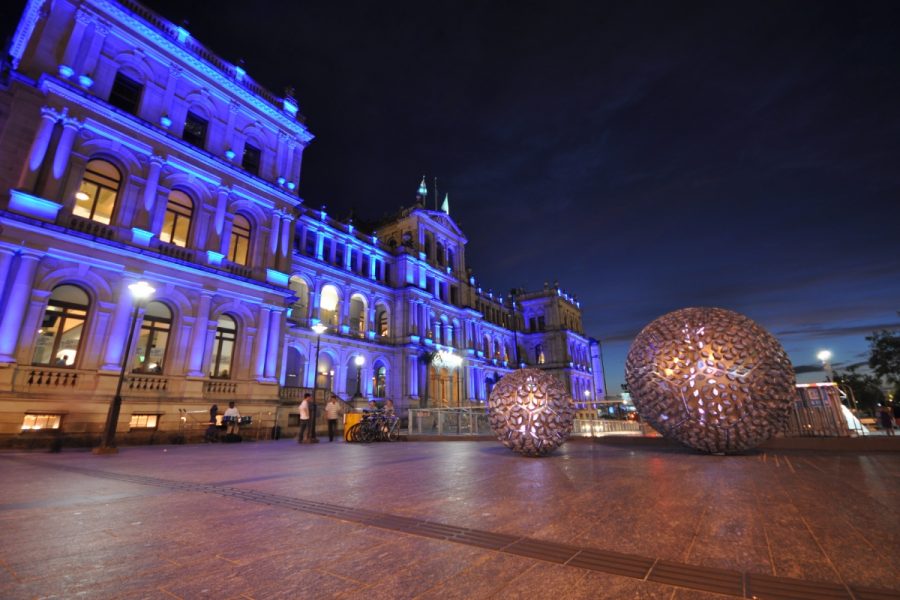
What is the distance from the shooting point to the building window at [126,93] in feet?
58.6

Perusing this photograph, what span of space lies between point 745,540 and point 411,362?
109 feet

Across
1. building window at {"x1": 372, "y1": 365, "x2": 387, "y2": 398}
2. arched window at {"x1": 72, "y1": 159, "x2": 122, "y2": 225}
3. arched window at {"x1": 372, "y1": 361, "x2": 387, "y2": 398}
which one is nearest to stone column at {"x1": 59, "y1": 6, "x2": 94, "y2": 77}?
arched window at {"x1": 72, "y1": 159, "x2": 122, "y2": 225}

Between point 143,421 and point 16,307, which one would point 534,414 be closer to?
point 143,421

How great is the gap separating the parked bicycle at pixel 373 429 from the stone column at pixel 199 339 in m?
7.80

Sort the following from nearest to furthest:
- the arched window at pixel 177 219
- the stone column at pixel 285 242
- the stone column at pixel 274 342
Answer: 1. the arched window at pixel 177 219
2. the stone column at pixel 274 342
3. the stone column at pixel 285 242

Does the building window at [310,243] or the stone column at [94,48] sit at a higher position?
the stone column at [94,48]

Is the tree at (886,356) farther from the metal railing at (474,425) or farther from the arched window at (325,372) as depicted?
the arched window at (325,372)

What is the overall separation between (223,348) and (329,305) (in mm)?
13297

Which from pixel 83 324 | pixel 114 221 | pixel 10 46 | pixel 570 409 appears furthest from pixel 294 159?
pixel 570 409

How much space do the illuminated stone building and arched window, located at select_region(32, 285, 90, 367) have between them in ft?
0.16

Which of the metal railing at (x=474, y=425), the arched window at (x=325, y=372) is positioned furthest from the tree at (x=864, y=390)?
the arched window at (x=325, y=372)

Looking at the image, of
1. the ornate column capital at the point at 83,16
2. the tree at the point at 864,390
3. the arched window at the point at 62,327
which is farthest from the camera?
the tree at the point at 864,390

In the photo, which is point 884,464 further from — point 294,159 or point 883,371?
point 883,371

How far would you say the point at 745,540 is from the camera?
286 centimetres
